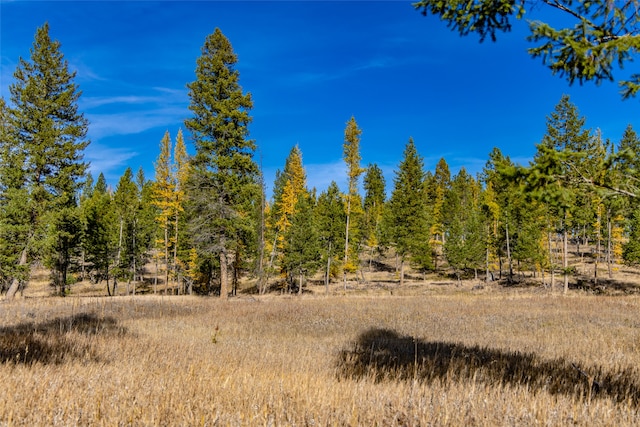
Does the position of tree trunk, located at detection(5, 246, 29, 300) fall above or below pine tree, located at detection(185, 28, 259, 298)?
below

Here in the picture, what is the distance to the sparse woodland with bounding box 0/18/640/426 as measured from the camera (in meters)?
3.96

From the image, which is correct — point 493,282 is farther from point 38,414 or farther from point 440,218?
point 38,414

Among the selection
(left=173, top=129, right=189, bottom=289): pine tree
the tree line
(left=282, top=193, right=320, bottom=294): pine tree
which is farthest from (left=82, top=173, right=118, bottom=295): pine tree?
(left=282, top=193, right=320, bottom=294): pine tree

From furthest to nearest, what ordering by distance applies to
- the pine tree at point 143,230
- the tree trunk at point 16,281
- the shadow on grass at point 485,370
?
1. the pine tree at point 143,230
2. the tree trunk at point 16,281
3. the shadow on grass at point 485,370

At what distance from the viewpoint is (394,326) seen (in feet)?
43.8

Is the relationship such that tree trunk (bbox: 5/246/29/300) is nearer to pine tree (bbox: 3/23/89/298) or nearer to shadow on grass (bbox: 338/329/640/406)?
pine tree (bbox: 3/23/89/298)

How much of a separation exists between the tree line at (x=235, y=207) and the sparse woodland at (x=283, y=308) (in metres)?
0.09

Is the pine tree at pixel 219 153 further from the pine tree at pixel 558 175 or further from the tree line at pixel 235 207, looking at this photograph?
the pine tree at pixel 558 175

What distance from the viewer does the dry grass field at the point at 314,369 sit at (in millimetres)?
3877

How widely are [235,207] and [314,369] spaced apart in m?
16.6

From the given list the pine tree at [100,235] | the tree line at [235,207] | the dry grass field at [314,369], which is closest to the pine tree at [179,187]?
the tree line at [235,207]

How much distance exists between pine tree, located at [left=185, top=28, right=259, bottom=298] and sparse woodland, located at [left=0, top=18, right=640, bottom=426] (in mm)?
123

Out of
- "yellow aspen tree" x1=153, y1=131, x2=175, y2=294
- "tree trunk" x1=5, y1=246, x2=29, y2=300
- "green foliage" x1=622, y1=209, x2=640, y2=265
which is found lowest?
"tree trunk" x1=5, y1=246, x2=29, y2=300

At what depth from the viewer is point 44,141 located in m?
21.2
